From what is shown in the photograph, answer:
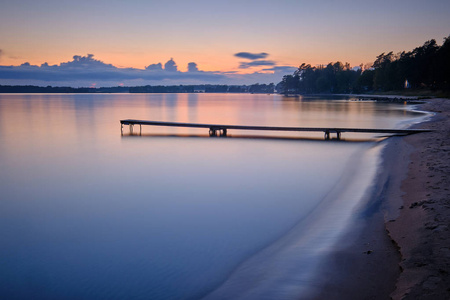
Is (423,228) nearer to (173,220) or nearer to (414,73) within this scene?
(173,220)

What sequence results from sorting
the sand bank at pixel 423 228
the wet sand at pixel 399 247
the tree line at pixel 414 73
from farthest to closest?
the tree line at pixel 414 73 → the wet sand at pixel 399 247 → the sand bank at pixel 423 228

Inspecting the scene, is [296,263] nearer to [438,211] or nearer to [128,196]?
[438,211]

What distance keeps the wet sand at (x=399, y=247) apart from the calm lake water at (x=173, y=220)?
0.51 m

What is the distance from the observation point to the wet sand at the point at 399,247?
15.0 ft

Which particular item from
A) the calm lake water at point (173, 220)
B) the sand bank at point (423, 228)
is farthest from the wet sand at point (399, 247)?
the calm lake water at point (173, 220)

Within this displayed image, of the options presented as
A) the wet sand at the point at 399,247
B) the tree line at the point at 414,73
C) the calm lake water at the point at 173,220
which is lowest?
the calm lake water at the point at 173,220

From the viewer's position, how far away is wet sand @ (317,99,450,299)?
4586 millimetres

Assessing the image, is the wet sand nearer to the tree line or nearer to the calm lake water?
the calm lake water

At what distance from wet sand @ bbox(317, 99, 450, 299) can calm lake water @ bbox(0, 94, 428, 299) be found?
509mm

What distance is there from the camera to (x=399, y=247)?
19.1ft

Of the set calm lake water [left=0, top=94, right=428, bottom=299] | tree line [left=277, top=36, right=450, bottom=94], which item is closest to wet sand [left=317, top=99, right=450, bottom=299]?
calm lake water [left=0, top=94, right=428, bottom=299]

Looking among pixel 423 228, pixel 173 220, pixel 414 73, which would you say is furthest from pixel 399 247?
pixel 414 73

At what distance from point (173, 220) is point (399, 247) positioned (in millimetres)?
5364

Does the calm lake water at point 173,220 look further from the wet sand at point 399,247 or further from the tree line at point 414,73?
the tree line at point 414,73
